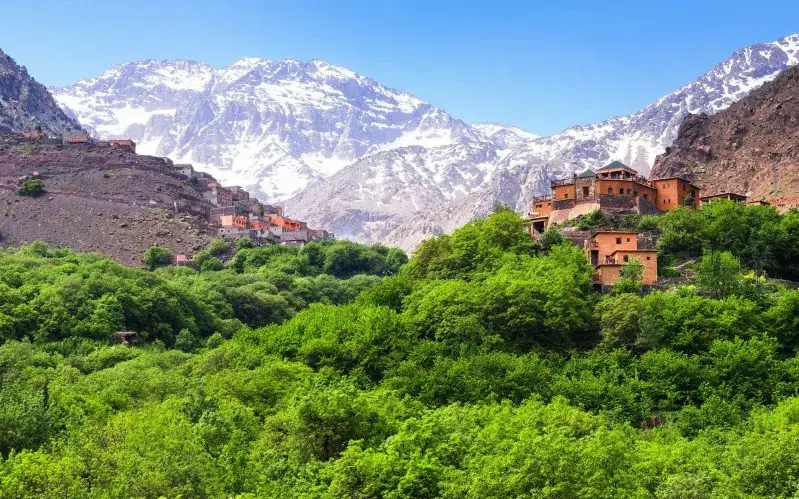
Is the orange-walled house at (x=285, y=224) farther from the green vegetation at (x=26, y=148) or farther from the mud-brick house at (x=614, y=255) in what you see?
the mud-brick house at (x=614, y=255)

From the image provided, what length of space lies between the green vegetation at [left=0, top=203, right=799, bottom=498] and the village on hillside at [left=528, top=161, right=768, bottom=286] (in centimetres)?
241

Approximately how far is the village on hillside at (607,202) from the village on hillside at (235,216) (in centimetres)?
5803

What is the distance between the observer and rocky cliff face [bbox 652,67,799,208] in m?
131

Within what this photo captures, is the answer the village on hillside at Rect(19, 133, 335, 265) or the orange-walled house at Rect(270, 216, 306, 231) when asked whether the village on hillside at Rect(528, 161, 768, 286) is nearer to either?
the village on hillside at Rect(19, 133, 335, 265)

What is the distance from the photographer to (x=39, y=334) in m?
77.4

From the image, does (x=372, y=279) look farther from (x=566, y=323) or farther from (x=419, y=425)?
(x=419, y=425)

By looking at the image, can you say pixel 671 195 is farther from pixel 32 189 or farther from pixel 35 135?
pixel 35 135

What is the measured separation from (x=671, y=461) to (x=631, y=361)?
74.7 feet

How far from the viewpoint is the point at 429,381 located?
2239 inches

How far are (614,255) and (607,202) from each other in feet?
42.0

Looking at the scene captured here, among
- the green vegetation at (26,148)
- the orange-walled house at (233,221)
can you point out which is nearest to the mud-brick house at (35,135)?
the green vegetation at (26,148)

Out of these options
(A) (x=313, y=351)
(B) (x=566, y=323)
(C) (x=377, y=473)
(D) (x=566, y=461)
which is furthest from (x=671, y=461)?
(A) (x=313, y=351)

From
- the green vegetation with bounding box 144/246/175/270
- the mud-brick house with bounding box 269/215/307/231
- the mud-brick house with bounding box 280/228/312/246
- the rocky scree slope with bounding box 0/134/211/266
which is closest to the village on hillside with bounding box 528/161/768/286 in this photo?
the green vegetation with bounding box 144/246/175/270

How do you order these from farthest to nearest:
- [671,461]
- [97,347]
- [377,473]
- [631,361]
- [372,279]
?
1. [372,279]
2. [97,347]
3. [631,361]
4. [671,461]
5. [377,473]
